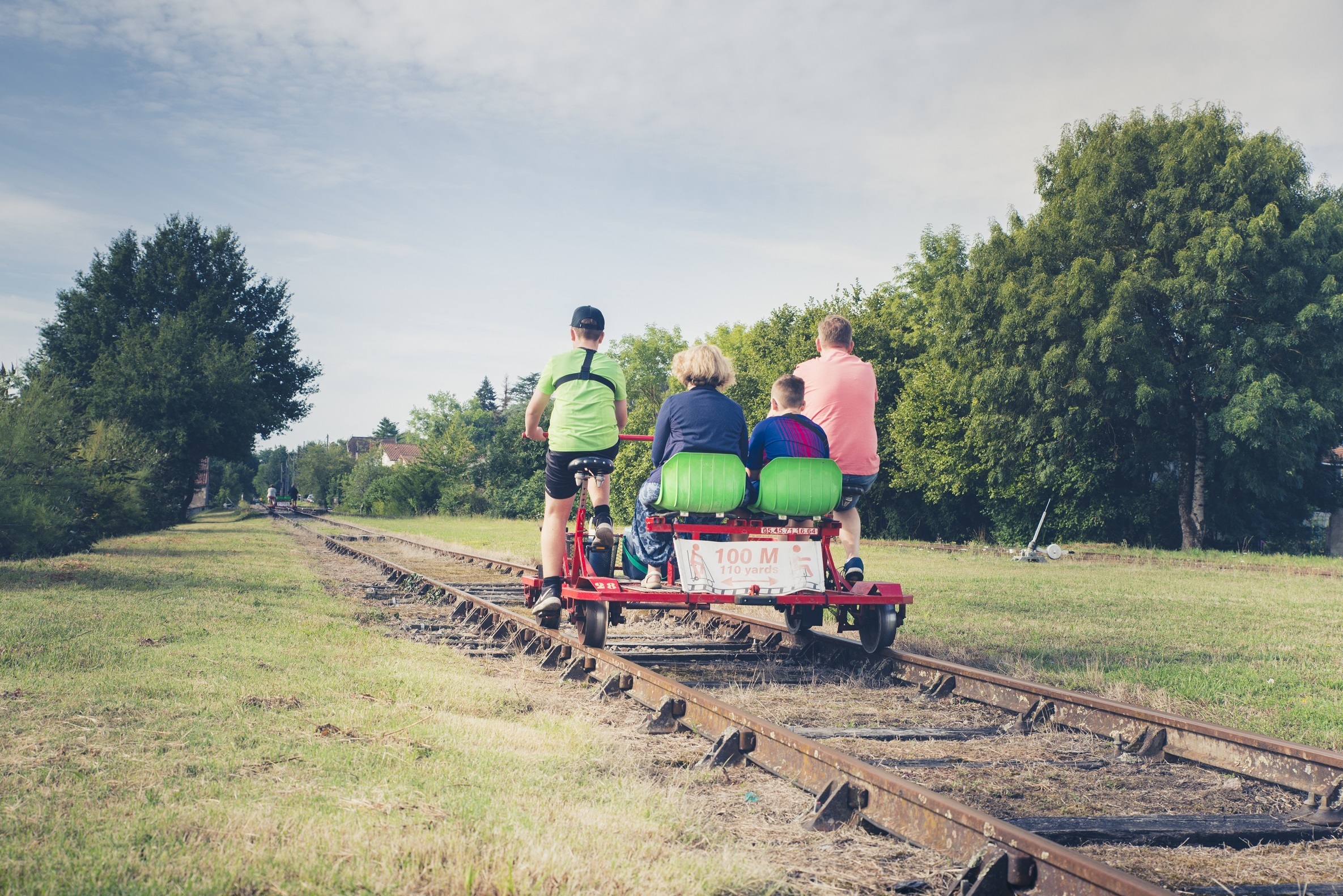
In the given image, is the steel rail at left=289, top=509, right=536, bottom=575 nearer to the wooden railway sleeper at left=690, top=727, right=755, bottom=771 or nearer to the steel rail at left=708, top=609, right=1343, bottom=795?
the steel rail at left=708, top=609, right=1343, bottom=795

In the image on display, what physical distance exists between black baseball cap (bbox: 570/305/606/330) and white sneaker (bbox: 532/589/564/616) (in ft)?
6.24

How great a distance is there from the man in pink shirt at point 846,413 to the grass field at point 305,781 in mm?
2696

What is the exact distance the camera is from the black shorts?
6.55 meters

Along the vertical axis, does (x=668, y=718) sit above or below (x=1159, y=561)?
above

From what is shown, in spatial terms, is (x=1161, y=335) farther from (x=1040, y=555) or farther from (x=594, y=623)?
(x=594, y=623)

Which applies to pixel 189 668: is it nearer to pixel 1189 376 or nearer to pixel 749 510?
pixel 749 510

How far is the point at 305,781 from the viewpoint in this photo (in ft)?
11.5

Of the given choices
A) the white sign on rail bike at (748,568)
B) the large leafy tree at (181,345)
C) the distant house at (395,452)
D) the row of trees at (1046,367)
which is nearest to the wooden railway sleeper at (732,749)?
the white sign on rail bike at (748,568)

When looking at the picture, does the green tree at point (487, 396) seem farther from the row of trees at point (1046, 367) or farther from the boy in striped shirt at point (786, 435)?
the boy in striped shirt at point (786, 435)

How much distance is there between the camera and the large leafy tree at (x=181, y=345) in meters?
34.0

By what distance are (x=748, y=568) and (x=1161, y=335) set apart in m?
25.6

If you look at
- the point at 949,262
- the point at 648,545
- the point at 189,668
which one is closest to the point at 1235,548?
the point at 949,262

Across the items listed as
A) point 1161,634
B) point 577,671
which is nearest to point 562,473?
point 577,671

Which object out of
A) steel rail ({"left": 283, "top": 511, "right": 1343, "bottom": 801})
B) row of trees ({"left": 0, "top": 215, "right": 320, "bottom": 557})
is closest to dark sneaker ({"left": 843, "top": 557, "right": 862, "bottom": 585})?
steel rail ({"left": 283, "top": 511, "right": 1343, "bottom": 801})
